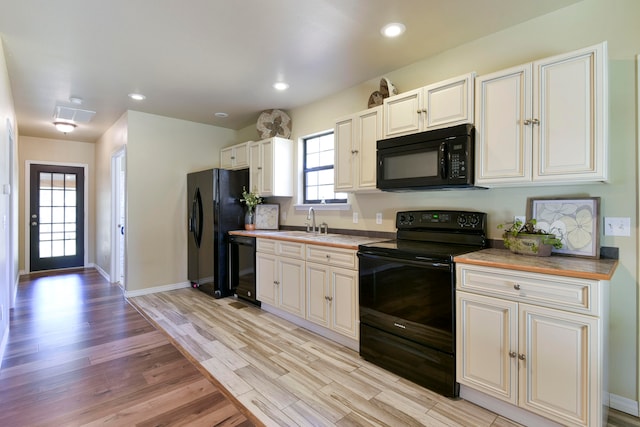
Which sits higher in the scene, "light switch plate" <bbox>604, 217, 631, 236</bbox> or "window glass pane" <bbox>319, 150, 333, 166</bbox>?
"window glass pane" <bbox>319, 150, 333, 166</bbox>

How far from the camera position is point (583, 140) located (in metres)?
1.76

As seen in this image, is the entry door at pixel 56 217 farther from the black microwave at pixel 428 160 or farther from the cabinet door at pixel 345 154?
the black microwave at pixel 428 160

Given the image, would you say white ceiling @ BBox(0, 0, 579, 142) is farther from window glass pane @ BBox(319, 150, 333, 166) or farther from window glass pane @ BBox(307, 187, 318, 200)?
window glass pane @ BBox(307, 187, 318, 200)

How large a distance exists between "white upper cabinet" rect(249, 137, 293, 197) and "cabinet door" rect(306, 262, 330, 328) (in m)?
1.36

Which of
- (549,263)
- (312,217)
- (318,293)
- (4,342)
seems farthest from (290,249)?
(4,342)

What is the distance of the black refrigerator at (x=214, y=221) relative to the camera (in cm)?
414

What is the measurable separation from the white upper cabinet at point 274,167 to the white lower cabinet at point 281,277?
0.76 metres

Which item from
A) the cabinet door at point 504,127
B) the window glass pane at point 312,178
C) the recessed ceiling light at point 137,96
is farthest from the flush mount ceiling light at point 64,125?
the cabinet door at point 504,127

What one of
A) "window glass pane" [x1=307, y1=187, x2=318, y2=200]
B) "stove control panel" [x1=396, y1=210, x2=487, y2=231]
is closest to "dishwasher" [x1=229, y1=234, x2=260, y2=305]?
"window glass pane" [x1=307, y1=187, x2=318, y2=200]

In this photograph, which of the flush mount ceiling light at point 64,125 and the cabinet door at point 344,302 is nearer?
the cabinet door at point 344,302

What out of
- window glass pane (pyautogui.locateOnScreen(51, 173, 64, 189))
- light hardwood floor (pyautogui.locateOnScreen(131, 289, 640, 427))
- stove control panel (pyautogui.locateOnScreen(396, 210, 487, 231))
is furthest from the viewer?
window glass pane (pyautogui.locateOnScreen(51, 173, 64, 189))

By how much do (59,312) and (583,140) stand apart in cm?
514

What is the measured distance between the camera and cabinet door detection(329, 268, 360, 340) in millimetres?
2600

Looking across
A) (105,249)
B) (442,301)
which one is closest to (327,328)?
(442,301)
